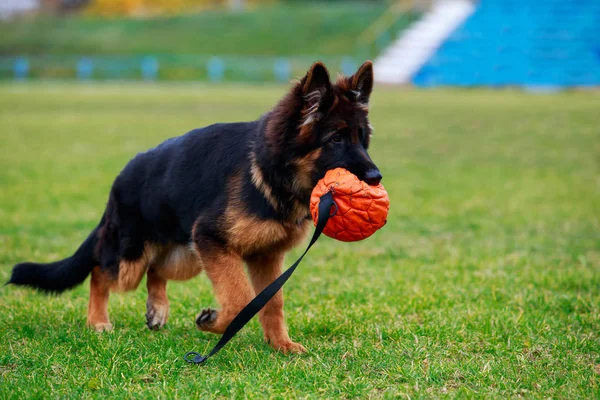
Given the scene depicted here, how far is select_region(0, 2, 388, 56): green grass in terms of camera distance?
202 ft

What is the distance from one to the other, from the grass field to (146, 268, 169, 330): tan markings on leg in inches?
3.8

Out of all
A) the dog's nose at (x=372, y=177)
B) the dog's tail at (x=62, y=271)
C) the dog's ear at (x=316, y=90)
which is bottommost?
the dog's tail at (x=62, y=271)

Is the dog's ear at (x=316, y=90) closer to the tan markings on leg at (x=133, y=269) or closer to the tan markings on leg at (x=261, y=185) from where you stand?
the tan markings on leg at (x=261, y=185)

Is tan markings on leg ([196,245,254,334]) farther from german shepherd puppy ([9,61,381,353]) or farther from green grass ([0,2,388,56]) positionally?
green grass ([0,2,388,56])

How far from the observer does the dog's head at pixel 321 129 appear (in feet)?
15.9

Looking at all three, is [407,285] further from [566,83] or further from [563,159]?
[566,83]

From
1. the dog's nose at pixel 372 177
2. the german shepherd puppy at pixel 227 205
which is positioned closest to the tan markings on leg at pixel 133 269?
the german shepherd puppy at pixel 227 205

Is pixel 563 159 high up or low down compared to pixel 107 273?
down

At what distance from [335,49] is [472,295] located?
53.8 m

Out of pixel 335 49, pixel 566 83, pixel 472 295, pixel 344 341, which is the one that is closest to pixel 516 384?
pixel 344 341

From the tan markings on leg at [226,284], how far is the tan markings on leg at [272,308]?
0.27 meters


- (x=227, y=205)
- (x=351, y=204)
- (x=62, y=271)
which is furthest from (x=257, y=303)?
(x=62, y=271)

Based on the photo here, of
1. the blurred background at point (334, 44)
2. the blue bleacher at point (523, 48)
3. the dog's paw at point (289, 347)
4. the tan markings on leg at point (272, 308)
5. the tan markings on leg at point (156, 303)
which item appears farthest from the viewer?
the blurred background at point (334, 44)

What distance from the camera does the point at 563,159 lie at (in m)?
16.8
